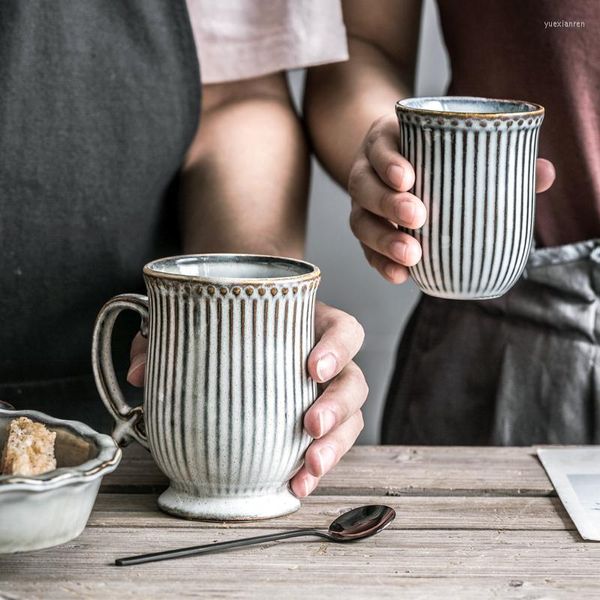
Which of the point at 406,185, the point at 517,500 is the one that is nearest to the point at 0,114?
the point at 406,185

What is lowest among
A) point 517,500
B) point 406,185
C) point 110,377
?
point 517,500

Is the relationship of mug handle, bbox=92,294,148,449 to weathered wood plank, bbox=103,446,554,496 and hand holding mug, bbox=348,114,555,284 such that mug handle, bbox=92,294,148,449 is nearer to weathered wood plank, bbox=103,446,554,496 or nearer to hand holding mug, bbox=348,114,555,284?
weathered wood plank, bbox=103,446,554,496

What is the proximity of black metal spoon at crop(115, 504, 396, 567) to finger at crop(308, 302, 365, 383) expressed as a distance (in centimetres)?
12

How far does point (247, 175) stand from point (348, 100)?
17 cm

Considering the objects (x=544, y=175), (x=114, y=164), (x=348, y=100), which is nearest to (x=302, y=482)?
(x=544, y=175)

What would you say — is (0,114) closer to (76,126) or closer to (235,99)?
(76,126)

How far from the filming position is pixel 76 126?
1.18 meters

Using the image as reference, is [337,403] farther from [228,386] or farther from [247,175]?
[247,175]

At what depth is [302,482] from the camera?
866 millimetres

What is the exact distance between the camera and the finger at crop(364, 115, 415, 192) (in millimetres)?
912

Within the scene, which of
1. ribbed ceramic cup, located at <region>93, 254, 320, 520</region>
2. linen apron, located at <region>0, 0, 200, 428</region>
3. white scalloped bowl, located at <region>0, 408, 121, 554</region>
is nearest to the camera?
white scalloped bowl, located at <region>0, 408, 121, 554</region>

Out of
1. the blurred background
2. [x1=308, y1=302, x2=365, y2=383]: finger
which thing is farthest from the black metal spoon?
the blurred background

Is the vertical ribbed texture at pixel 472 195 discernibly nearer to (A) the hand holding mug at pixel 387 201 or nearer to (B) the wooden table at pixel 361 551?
(A) the hand holding mug at pixel 387 201

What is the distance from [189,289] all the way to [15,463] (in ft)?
0.59
